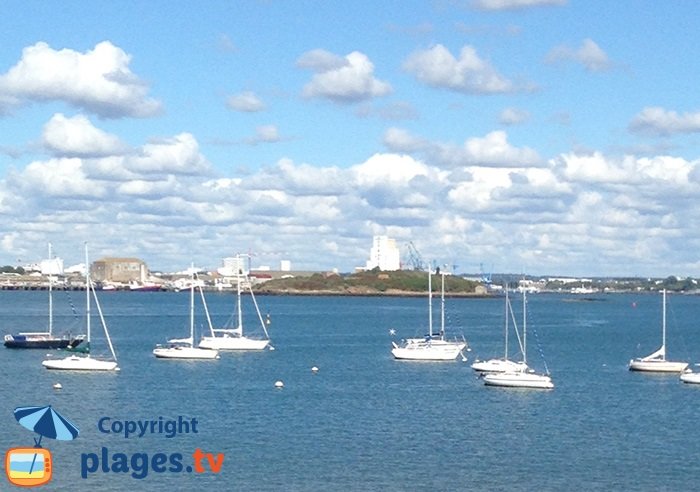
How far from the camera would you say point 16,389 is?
7150 centimetres

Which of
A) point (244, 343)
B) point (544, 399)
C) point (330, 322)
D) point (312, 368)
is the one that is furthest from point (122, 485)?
point (330, 322)

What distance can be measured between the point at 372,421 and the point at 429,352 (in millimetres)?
36064

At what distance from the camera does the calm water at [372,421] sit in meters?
45.5

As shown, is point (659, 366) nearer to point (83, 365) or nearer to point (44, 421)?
point (83, 365)

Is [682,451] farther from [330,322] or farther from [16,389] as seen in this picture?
[330,322]

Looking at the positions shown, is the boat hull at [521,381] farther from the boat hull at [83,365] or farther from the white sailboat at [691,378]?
the boat hull at [83,365]

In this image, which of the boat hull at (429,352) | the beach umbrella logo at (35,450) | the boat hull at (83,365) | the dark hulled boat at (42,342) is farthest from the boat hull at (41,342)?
the beach umbrella logo at (35,450)

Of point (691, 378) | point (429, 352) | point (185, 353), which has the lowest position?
point (691, 378)

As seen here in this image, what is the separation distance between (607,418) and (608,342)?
221 ft

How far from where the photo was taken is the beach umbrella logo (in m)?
28.9

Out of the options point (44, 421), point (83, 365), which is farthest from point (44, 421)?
point (83, 365)

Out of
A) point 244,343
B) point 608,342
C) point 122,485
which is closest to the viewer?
point 122,485

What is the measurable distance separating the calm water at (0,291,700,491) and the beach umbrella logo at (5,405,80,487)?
32.7ft

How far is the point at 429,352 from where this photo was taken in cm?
9544
